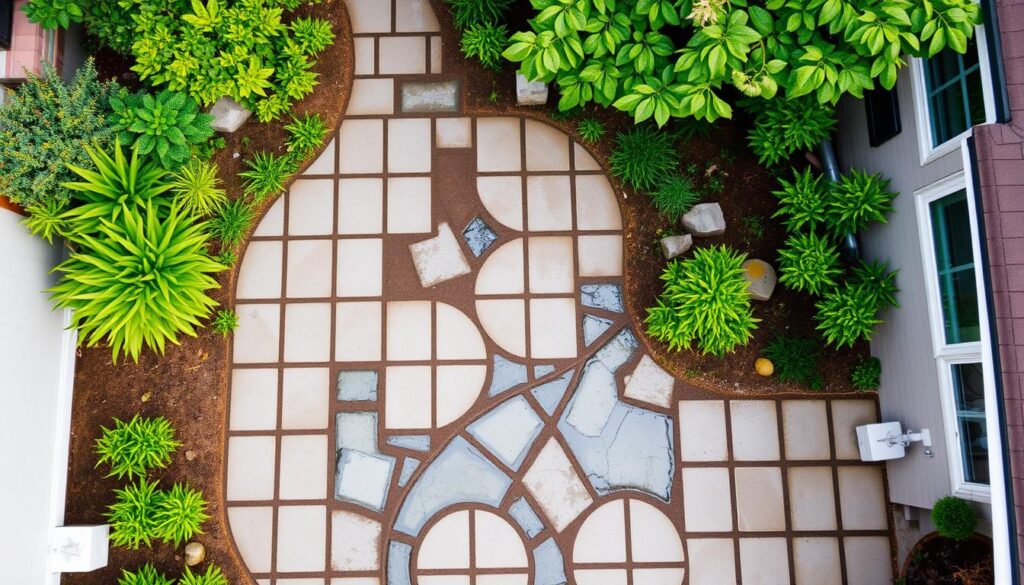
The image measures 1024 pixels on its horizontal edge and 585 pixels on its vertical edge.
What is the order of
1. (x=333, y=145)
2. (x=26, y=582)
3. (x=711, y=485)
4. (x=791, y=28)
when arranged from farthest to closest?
(x=333, y=145)
(x=711, y=485)
(x=26, y=582)
(x=791, y=28)

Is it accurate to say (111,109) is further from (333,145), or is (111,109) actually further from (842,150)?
(842,150)

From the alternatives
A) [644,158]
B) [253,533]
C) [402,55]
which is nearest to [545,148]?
[644,158]

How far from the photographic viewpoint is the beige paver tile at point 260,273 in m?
4.85

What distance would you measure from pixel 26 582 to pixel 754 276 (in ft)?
17.8

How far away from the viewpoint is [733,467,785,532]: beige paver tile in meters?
4.64

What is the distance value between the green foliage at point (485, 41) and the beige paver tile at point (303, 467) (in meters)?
3.05

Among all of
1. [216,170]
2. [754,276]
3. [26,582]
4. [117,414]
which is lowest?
[26,582]

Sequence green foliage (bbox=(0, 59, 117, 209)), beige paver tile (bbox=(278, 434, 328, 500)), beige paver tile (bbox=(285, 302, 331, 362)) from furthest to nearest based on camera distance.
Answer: beige paver tile (bbox=(285, 302, 331, 362)) → beige paver tile (bbox=(278, 434, 328, 500)) → green foliage (bbox=(0, 59, 117, 209))

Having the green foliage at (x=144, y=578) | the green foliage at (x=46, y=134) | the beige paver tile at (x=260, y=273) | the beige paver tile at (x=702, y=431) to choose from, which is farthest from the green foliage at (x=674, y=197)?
the green foliage at (x=144, y=578)

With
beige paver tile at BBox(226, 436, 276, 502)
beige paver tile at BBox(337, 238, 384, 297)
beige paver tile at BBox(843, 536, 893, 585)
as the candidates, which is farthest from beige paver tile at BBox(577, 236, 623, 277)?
beige paver tile at BBox(226, 436, 276, 502)

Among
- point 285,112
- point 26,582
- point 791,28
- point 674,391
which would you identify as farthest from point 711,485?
point 26,582

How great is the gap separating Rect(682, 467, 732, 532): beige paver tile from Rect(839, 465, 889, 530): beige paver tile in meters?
0.83

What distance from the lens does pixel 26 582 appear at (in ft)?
14.2

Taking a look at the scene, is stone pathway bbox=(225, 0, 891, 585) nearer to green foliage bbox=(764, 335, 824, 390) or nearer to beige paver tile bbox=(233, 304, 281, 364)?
beige paver tile bbox=(233, 304, 281, 364)
